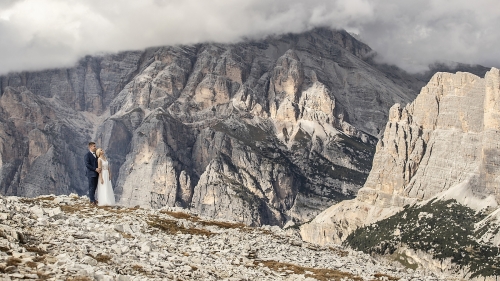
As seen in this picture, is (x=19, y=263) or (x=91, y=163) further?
(x=91, y=163)

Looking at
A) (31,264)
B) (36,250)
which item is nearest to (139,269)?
(36,250)

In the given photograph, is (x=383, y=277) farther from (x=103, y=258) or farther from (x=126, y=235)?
(x=103, y=258)

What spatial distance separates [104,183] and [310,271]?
73.6 feet

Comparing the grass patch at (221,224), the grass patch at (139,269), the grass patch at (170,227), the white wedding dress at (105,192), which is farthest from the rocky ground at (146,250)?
the white wedding dress at (105,192)

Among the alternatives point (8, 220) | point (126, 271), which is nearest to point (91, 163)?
point (8, 220)

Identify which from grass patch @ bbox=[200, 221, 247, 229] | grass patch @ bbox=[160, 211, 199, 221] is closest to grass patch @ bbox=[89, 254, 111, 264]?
grass patch @ bbox=[200, 221, 247, 229]

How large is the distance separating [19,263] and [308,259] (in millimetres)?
31157

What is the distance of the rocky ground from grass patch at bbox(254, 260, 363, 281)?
83 mm

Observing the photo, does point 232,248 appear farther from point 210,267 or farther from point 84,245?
point 84,245

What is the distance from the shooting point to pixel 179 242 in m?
51.8

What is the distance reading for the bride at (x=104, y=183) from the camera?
60125mm

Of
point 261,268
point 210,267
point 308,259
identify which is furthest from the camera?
point 308,259

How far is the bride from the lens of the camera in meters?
60.1

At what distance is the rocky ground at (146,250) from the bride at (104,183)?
64.2 inches
